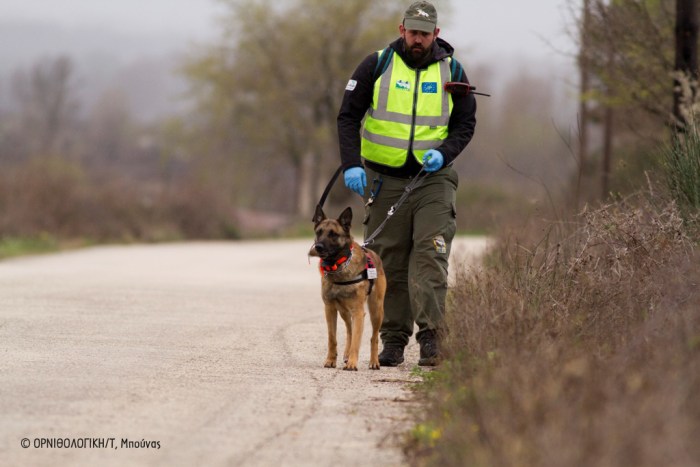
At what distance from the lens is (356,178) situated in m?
8.34

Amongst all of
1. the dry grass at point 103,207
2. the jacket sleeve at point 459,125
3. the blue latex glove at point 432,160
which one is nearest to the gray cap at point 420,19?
the jacket sleeve at point 459,125

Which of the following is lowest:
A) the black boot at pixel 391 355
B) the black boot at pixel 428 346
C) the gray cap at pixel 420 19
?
the black boot at pixel 391 355

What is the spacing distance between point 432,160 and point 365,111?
0.69 meters

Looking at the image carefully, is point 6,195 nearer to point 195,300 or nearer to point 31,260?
point 31,260

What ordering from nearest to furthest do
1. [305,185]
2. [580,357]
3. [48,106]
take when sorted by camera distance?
[580,357] < [305,185] < [48,106]

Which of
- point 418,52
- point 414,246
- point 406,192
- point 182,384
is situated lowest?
point 182,384

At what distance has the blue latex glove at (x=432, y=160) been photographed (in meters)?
8.20

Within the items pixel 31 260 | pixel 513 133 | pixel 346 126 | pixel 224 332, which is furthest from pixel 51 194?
pixel 513 133

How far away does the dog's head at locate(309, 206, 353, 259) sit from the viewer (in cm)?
793

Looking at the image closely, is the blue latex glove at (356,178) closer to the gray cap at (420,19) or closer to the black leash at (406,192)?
the black leash at (406,192)

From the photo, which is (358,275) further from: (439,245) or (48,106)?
(48,106)

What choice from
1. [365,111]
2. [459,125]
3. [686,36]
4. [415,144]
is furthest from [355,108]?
[686,36]

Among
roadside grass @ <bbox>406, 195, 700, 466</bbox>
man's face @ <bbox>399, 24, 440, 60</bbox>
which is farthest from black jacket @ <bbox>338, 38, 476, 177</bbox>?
roadside grass @ <bbox>406, 195, 700, 466</bbox>

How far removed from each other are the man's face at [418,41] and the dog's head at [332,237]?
1.18 m
